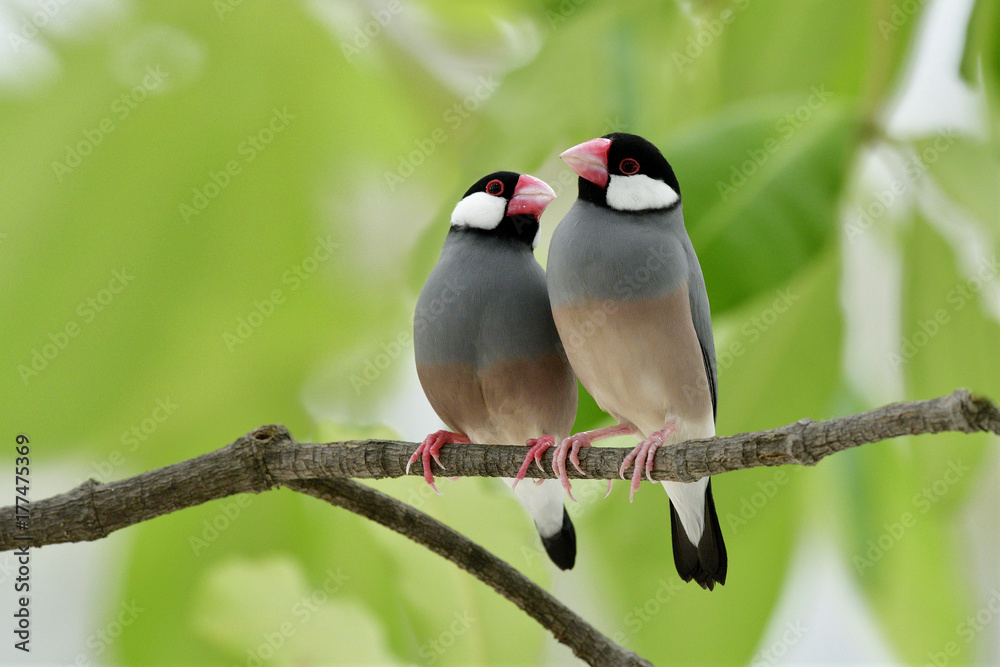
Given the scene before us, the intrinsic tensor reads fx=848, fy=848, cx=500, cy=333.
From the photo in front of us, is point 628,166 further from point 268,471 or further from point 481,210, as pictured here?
point 268,471

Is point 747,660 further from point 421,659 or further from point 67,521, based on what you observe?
point 67,521

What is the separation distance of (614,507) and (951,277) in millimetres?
511

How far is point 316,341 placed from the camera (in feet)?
4.34

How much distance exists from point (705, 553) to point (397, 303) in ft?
2.36

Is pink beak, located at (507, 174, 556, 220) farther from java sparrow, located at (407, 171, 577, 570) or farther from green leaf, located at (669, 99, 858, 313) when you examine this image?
green leaf, located at (669, 99, 858, 313)

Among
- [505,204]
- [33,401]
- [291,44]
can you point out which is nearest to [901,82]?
[505,204]

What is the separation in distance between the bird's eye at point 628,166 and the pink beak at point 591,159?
16mm

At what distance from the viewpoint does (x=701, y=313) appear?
2.80 ft

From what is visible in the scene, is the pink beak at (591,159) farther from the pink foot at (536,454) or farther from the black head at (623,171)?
the pink foot at (536,454)

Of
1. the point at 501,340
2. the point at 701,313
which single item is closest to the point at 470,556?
the point at 501,340

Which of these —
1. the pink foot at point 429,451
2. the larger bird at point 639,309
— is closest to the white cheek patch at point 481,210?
the larger bird at point 639,309

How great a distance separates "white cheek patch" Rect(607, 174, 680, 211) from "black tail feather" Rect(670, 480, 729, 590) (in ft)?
0.95

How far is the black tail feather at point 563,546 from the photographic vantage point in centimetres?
95

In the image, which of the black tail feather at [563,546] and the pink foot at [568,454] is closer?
the pink foot at [568,454]
